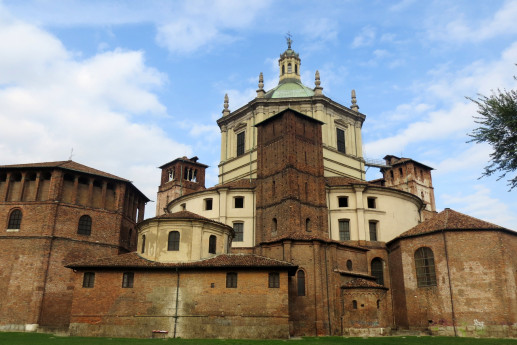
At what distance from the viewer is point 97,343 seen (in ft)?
72.7

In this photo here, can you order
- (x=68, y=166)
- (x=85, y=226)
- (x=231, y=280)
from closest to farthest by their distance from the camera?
(x=231, y=280) < (x=85, y=226) < (x=68, y=166)

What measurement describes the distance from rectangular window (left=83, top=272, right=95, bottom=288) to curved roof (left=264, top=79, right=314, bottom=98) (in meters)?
25.4

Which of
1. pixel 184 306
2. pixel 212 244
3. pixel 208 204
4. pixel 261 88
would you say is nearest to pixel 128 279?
pixel 184 306

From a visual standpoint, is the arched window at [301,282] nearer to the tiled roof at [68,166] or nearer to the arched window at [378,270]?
the arched window at [378,270]

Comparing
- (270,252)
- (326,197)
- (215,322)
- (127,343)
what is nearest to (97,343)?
(127,343)

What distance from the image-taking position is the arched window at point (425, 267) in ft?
108

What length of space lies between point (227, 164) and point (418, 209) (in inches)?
741

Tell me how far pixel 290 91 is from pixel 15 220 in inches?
1093

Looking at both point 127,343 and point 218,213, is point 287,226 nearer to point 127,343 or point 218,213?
point 218,213

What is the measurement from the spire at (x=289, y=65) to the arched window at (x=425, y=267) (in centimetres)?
2562

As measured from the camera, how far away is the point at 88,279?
1177 inches

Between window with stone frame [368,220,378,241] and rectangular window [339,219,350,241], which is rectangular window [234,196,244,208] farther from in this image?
window with stone frame [368,220,378,241]

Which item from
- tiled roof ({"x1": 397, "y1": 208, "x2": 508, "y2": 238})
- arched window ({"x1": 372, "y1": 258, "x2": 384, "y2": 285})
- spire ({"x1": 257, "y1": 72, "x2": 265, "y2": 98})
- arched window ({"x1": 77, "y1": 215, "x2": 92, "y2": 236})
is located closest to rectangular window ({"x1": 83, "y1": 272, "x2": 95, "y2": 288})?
arched window ({"x1": 77, "y1": 215, "x2": 92, "y2": 236})

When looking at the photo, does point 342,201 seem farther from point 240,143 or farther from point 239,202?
point 240,143
